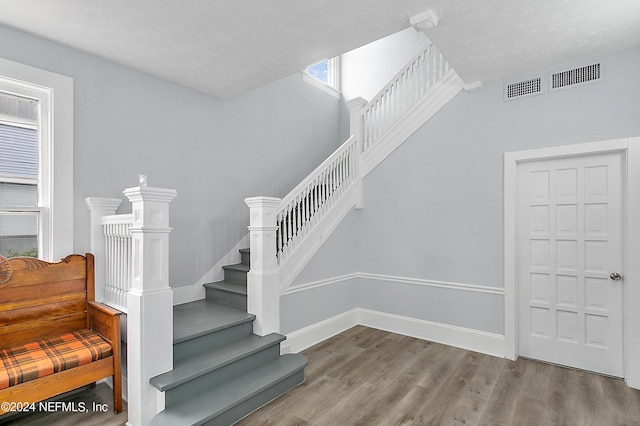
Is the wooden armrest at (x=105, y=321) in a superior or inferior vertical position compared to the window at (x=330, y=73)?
inferior

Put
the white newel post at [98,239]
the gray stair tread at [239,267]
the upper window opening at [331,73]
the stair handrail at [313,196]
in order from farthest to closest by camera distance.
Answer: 1. the upper window opening at [331,73]
2. the gray stair tread at [239,267]
3. the stair handrail at [313,196]
4. the white newel post at [98,239]

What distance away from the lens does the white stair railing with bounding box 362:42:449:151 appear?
4.19m

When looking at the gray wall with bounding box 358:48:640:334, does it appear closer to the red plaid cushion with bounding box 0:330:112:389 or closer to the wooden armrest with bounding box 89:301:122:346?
the wooden armrest with bounding box 89:301:122:346

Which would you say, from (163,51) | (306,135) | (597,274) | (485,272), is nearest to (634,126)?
(597,274)

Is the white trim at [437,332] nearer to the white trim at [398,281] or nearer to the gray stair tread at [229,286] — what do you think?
the white trim at [398,281]

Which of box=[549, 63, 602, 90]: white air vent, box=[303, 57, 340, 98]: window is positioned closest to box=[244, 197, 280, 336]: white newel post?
box=[549, 63, 602, 90]: white air vent

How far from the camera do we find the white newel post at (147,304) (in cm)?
228

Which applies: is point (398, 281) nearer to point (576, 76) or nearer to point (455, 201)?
point (455, 201)

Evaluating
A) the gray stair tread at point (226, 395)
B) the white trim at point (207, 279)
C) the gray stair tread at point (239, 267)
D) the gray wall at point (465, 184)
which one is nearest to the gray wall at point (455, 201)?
the gray wall at point (465, 184)

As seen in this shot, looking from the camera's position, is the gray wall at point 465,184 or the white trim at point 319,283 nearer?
the gray wall at point 465,184

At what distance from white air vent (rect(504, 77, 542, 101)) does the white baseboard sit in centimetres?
252

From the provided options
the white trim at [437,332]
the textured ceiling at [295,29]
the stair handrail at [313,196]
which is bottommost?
the white trim at [437,332]

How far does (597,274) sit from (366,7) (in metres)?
3.13

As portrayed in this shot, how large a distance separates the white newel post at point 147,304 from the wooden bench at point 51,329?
0.21 meters
